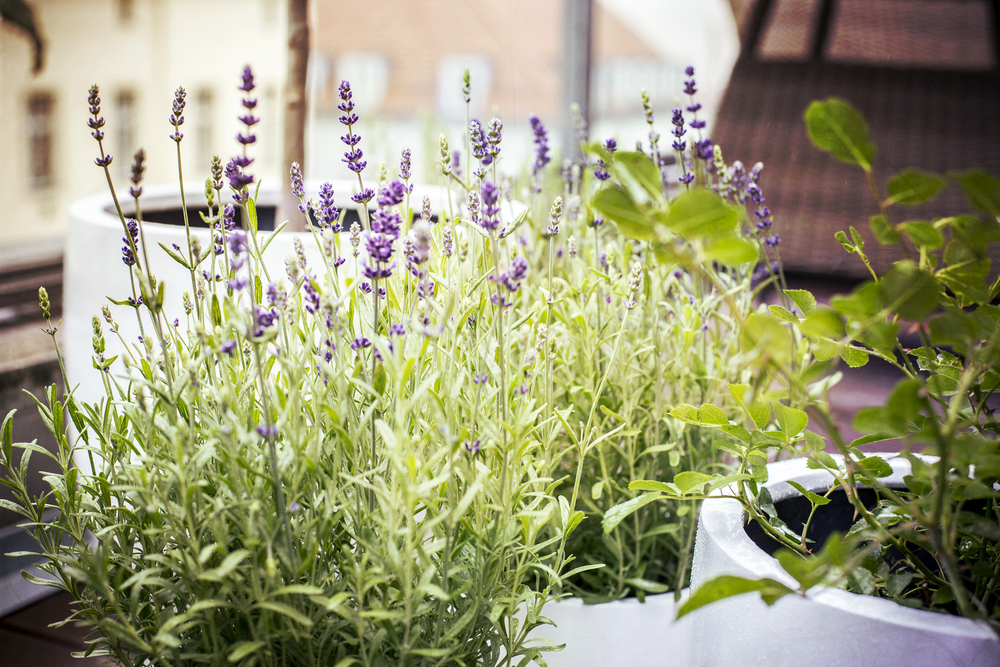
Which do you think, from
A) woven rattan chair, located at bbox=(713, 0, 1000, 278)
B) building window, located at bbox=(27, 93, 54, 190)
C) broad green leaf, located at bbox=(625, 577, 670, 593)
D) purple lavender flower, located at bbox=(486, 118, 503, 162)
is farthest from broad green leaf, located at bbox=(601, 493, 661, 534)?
building window, located at bbox=(27, 93, 54, 190)

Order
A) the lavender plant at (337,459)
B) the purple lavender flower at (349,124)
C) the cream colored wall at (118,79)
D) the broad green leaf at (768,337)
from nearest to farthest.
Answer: the broad green leaf at (768,337) < the lavender plant at (337,459) < the purple lavender flower at (349,124) < the cream colored wall at (118,79)

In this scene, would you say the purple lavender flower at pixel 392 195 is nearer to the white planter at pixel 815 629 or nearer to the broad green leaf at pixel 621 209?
the broad green leaf at pixel 621 209

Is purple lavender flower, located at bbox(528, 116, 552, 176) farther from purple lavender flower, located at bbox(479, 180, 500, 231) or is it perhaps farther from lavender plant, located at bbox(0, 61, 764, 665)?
purple lavender flower, located at bbox(479, 180, 500, 231)

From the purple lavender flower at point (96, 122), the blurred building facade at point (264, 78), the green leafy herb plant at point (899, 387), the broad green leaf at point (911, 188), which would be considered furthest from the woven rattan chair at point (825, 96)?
the purple lavender flower at point (96, 122)

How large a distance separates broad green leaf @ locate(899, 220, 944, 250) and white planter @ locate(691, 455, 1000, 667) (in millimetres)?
202

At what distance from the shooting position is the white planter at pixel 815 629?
404 mm

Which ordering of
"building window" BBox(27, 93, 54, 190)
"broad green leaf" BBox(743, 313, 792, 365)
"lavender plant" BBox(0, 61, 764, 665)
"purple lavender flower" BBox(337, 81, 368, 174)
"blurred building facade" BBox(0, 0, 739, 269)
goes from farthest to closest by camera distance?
1. "building window" BBox(27, 93, 54, 190)
2. "blurred building facade" BBox(0, 0, 739, 269)
3. "purple lavender flower" BBox(337, 81, 368, 174)
4. "lavender plant" BBox(0, 61, 764, 665)
5. "broad green leaf" BBox(743, 313, 792, 365)

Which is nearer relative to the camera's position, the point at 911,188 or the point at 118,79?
the point at 911,188

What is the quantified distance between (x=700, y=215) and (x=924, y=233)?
0.14 metres

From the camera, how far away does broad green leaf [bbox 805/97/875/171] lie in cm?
37

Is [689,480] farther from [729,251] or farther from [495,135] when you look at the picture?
[495,135]

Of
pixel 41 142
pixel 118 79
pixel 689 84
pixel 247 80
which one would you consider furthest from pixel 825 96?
pixel 41 142

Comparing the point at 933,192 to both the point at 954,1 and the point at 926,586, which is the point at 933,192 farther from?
the point at 954,1

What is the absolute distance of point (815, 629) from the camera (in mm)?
434
